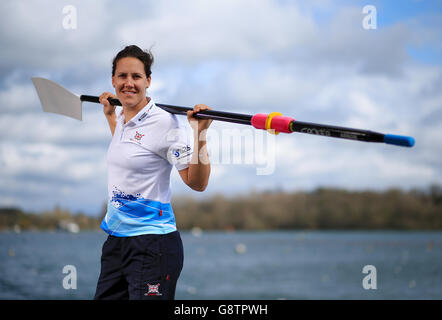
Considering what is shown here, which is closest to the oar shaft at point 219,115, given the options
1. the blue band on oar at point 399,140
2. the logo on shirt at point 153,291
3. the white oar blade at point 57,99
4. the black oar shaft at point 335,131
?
the black oar shaft at point 335,131

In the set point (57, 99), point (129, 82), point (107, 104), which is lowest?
point (129, 82)

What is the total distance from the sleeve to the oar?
16 centimetres

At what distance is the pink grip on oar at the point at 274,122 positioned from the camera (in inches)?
111

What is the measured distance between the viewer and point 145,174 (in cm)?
299

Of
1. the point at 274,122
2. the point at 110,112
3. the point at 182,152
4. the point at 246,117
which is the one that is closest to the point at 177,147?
the point at 182,152

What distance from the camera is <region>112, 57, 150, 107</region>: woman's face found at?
9.99ft

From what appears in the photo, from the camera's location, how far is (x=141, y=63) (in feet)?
10.1

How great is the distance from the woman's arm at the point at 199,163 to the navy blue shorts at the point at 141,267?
0.33 metres

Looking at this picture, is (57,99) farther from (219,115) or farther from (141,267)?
(141,267)

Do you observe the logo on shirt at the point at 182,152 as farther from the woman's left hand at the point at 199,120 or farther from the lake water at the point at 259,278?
the lake water at the point at 259,278

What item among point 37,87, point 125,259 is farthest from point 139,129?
point 37,87

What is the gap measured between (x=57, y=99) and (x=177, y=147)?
77.3 inches
